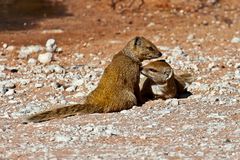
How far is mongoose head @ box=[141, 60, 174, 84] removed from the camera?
7156mm

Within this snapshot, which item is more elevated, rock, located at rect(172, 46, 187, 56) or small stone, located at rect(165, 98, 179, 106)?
small stone, located at rect(165, 98, 179, 106)

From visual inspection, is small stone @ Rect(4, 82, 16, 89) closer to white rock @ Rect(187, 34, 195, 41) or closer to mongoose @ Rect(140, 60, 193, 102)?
mongoose @ Rect(140, 60, 193, 102)

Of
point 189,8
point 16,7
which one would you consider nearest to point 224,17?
point 189,8

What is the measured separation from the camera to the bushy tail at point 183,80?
7.47m

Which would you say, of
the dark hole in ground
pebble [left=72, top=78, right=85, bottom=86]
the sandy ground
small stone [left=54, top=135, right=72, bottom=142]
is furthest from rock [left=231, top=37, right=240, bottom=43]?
small stone [left=54, top=135, right=72, bottom=142]

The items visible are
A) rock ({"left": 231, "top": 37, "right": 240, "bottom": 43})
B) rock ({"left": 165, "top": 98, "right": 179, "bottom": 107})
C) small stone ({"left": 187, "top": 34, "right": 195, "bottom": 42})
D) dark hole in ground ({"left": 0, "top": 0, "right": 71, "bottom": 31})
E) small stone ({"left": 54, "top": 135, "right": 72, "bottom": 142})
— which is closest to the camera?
small stone ({"left": 54, "top": 135, "right": 72, "bottom": 142})

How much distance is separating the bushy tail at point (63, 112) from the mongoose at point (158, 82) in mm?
792

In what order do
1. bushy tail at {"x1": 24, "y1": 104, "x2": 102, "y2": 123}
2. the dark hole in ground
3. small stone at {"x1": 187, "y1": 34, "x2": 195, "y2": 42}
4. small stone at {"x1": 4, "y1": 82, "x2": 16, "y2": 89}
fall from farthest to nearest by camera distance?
the dark hole in ground → small stone at {"x1": 187, "y1": 34, "x2": 195, "y2": 42} → small stone at {"x1": 4, "y1": 82, "x2": 16, "y2": 89} → bushy tail at {"x1": 24, "y1": 104, "x2": 102, "y2": 123}

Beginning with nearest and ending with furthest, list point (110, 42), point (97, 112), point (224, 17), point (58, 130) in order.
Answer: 1. point (58, 130)
2. point (97, 112)
3. point (110, 42)
4. point (224, 17)

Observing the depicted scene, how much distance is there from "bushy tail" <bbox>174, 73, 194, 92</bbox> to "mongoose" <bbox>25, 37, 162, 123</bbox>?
0.44 metres

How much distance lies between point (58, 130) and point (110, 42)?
409 cm

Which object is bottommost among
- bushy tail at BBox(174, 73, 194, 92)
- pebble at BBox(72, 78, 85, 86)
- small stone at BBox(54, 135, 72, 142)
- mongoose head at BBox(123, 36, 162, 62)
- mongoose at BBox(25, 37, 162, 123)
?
pebble at BBox(72, 78, 85, 86)

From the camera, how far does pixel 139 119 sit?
21.1 ft

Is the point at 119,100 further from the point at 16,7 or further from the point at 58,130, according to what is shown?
the point at 16,7
